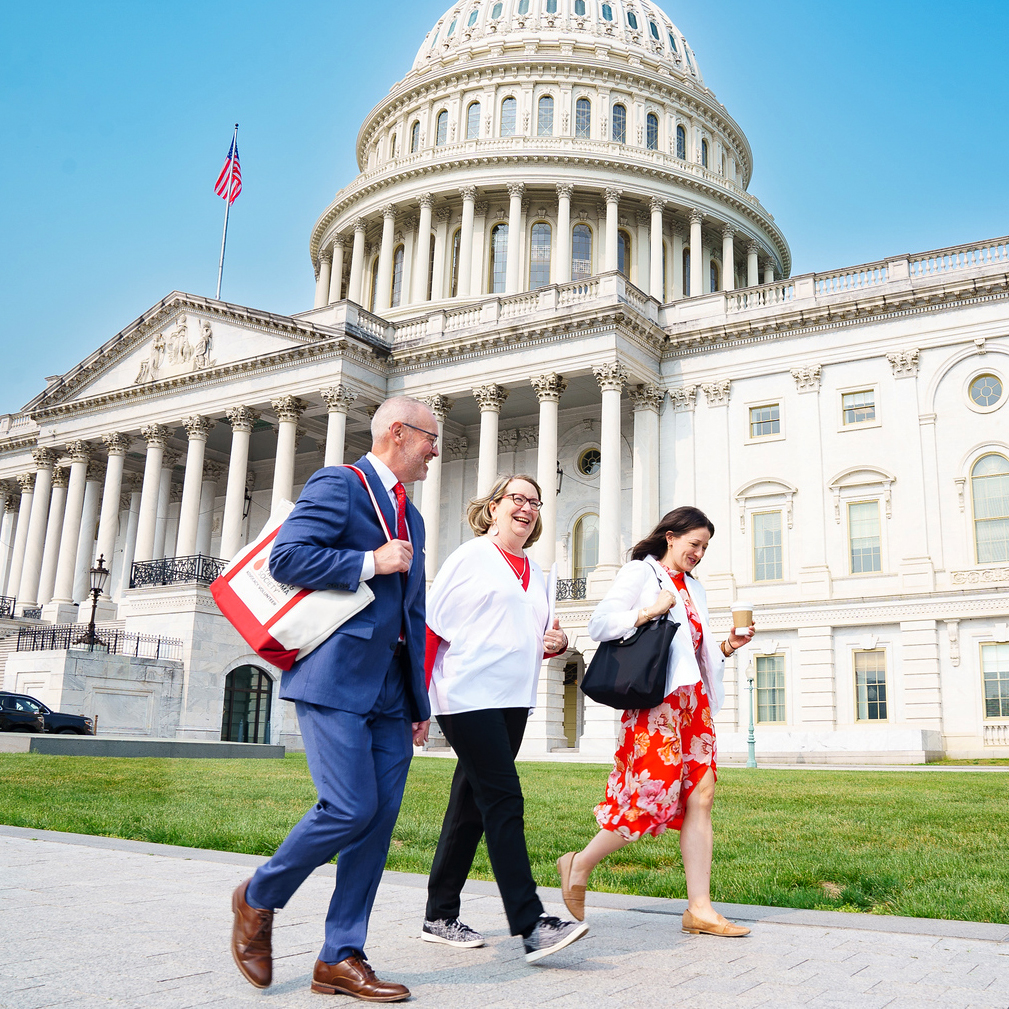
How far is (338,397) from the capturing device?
41.6 metres

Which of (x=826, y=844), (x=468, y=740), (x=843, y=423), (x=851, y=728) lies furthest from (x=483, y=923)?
(x=843, y=423)

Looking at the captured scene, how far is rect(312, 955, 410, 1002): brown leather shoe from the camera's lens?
4.01 metres

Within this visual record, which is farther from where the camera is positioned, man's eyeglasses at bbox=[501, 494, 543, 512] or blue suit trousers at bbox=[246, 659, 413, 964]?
man's eyeglasses at bbox=[501, 494, 543, 512]

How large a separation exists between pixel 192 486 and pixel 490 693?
138ft

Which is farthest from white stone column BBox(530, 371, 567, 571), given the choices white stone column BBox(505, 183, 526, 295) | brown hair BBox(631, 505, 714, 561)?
brown hair BBox(631, 505, 714, 561)

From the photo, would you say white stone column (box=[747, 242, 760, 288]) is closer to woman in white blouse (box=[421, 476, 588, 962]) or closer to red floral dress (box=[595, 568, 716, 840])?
red floral dress (box=[595, 568, 716, 840])

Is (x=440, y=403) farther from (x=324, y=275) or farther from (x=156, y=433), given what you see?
(x=324, y=275)

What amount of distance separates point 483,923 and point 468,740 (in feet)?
3.89

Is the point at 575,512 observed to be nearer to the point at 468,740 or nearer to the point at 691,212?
the point at 691,212

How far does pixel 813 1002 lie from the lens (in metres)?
3.95

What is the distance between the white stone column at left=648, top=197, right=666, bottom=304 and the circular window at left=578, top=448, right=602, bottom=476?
1501 cm

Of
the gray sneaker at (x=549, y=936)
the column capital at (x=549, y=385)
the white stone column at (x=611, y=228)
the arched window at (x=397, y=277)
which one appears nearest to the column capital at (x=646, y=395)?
the column capital at (x=549, y=385)

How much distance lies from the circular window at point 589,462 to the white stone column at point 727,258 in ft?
64.2

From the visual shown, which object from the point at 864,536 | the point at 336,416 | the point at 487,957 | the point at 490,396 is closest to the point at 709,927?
the point at 487,957
